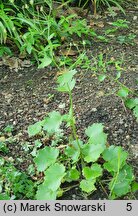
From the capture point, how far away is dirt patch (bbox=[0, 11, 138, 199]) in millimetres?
2949

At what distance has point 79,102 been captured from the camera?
10.7 feet

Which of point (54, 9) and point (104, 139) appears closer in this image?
point (104, 139)

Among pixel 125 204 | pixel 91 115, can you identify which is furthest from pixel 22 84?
pixel 125 204

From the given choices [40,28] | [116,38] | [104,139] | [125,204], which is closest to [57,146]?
[104,139]

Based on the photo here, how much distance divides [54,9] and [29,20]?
0.42 metres

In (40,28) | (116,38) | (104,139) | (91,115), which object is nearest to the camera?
(104,139)

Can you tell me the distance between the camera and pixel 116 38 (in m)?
4.00

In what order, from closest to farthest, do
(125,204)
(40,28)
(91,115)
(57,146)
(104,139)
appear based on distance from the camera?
(125,204), (104,139), (57,146), (91,115), (40,28)

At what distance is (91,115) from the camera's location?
3.13 meters

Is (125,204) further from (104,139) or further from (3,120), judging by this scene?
(3,120)

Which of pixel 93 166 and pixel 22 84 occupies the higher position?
pixel 22 84

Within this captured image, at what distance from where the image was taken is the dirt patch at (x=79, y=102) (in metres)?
2.95

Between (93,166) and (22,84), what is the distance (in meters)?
1.13

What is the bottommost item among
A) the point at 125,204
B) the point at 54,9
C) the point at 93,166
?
the point at 125,204
